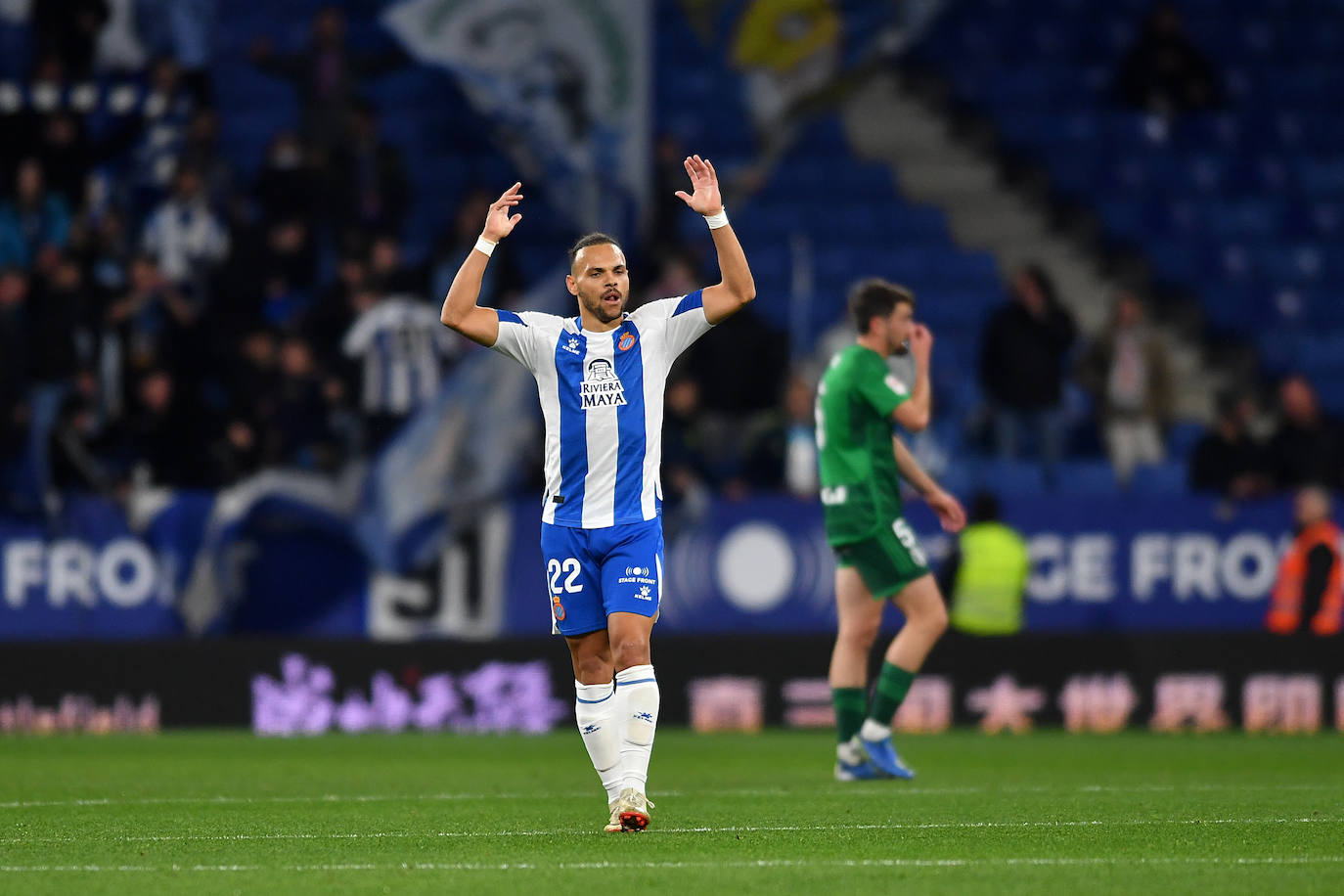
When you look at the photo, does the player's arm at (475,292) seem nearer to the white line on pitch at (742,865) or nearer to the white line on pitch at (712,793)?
the white line on pitch at (742,865)

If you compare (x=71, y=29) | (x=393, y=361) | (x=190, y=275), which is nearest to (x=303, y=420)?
(x=393, y=361)

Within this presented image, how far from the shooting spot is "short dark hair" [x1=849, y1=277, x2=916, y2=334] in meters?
10.1

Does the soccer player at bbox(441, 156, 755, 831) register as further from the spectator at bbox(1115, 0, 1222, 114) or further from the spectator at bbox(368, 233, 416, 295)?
the spectator at bbox(1115, 0, 1222, 114)

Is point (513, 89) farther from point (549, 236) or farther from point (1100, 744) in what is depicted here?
point (1100, 744)

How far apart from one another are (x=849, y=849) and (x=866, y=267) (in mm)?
13456

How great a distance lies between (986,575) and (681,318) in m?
7.66

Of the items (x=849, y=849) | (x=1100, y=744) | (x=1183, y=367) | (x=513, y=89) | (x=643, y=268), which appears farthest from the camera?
(x=1183, y=367)

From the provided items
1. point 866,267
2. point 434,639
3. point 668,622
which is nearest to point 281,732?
point 434,639

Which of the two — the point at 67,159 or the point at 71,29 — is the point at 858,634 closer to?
the point at 67,159

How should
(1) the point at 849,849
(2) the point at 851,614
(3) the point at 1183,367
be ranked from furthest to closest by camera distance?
1. (3) the point at 1183,367
2. (2) the point at 851,614
3. (1) the point at 849,849

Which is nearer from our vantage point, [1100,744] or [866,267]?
[1100,744]

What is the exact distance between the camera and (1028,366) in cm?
1648

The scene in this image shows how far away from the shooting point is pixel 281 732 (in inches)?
587

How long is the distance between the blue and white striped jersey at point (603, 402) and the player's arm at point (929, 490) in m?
2.59
